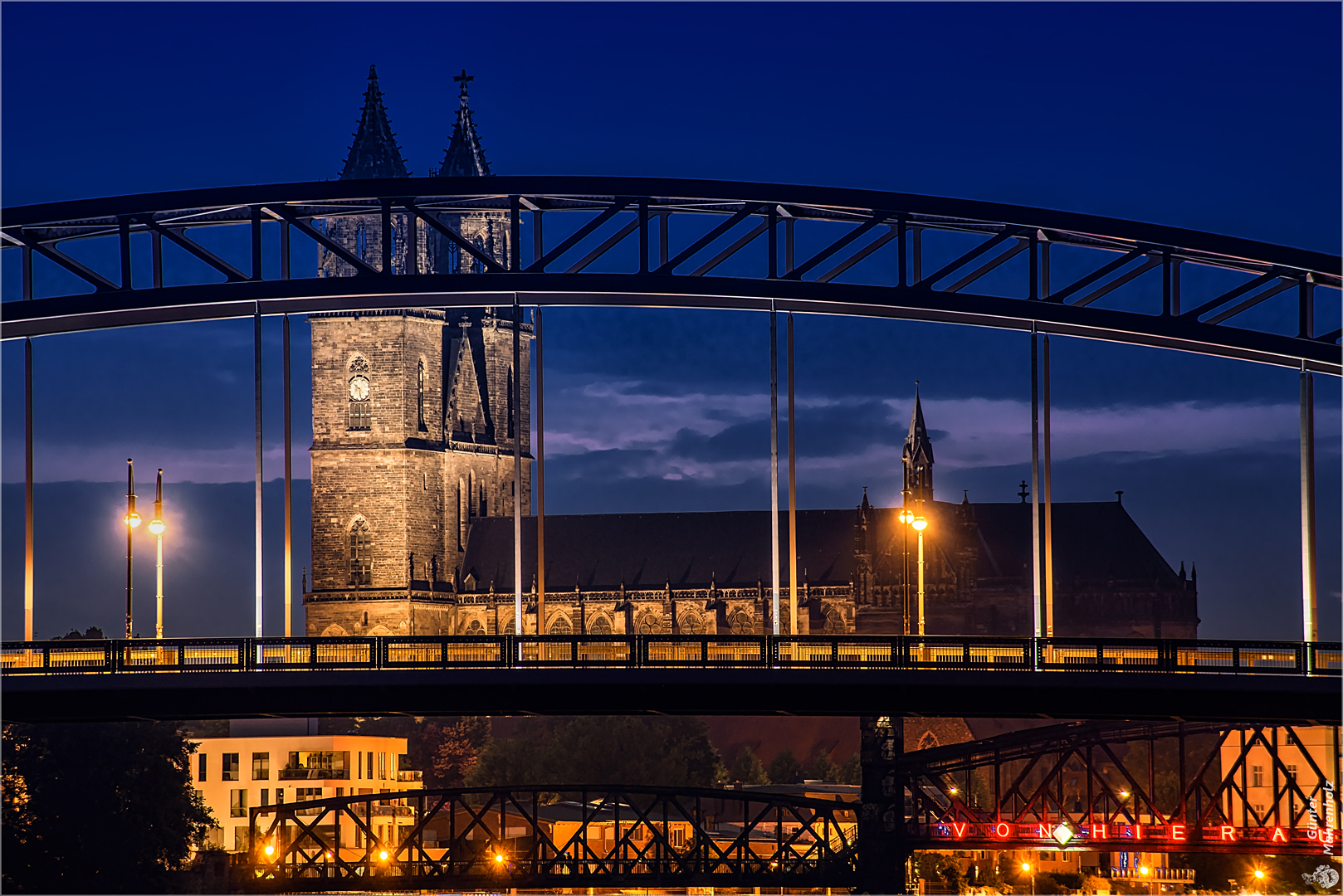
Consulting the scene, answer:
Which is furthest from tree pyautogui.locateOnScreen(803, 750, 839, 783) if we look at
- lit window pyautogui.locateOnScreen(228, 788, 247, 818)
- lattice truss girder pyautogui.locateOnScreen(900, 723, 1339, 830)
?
lattice truss girder pyautogui.locateOnScreen(900, 723, 1339, 830)

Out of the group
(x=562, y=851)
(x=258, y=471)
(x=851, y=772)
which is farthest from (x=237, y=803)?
(x=258, y=471)

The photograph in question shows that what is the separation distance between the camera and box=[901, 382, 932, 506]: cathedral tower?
109562mm

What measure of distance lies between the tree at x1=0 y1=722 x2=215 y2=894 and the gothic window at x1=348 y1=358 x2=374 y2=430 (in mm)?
54110

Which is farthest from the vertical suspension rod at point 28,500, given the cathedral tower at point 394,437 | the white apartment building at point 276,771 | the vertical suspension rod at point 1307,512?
the cathedral tower at point 394,437

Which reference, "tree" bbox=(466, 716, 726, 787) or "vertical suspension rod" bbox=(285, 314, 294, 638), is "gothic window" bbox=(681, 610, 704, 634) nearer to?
"tree" bbox=(466, 716, 726, 787)

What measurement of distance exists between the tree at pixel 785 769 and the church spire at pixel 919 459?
1943 centimetres

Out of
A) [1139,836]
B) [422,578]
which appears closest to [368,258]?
[422,578]

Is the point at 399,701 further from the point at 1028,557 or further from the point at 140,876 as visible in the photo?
the point at 1028,557

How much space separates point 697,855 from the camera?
61.1m

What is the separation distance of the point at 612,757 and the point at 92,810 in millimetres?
47129

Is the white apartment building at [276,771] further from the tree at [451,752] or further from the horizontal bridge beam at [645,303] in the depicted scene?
the horizontal bridge beam at [645,303]

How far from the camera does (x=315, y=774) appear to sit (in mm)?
105312

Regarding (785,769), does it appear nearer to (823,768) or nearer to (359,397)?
(823,768)

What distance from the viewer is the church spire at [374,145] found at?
412 feet
